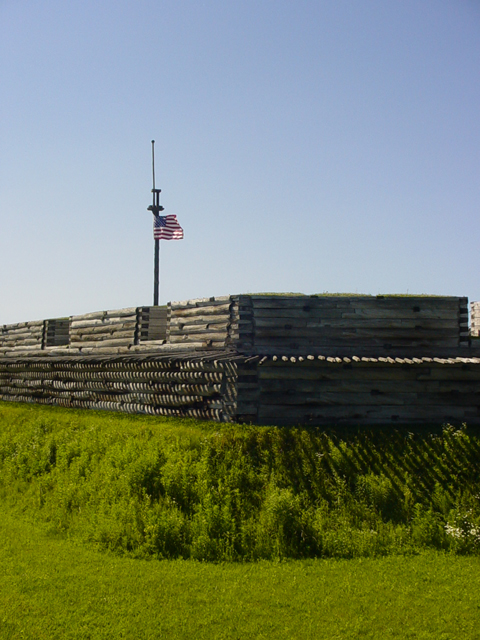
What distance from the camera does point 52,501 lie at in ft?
48.2

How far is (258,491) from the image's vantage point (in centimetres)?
1318

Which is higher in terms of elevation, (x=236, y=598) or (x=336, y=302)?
(x=336, y=302)

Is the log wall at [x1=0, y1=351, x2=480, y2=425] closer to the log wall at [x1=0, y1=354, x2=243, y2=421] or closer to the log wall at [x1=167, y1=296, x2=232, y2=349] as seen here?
the log wall at [x1=0, y1=354, x2=243, y2=421]

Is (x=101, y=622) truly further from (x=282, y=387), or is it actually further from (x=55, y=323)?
(x=55, y=323)

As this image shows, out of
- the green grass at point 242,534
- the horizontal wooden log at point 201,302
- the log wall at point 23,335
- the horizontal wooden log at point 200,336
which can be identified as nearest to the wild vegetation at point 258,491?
the green grass at point 242,534

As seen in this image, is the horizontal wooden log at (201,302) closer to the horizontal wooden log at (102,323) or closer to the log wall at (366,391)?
the log wall at (366,391)

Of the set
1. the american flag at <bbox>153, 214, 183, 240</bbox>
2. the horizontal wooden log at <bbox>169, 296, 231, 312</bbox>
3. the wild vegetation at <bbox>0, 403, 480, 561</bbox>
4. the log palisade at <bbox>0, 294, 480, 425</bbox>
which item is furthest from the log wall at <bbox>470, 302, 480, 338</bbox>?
the american flag at <bbox>153, 214, 183, 240</bbox>

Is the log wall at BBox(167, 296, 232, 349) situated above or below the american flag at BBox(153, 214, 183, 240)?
below

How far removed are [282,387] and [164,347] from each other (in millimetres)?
5876

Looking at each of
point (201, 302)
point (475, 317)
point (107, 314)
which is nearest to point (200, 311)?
point (201, 302)

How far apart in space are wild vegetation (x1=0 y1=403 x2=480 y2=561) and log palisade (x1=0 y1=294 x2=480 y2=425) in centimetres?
76

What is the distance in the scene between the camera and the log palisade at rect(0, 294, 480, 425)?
52.2 feet

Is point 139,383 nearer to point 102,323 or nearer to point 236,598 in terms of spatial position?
point 102,323

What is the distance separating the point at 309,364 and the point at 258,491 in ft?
12.5
